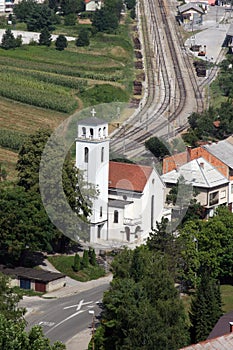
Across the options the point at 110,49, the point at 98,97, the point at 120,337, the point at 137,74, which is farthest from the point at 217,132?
the point at 120,337

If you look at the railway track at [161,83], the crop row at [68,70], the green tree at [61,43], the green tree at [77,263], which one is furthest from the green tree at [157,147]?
the green tree at [61,43]

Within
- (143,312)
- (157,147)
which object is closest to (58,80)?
(157,147)

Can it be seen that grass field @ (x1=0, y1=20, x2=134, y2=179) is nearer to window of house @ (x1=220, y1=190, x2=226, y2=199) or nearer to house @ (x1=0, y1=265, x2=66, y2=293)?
window of house @ (x1=220, y1=190, x2=226, y2=199)

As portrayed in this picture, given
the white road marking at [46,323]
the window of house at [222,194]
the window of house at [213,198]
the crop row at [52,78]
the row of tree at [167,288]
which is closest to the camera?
the row of tree at [167,288]

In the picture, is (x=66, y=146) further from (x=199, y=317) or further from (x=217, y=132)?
(x=217, y=132)

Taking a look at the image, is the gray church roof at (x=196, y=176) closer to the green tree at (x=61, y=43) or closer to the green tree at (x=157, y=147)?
the green tree at (x=157, y=147)
